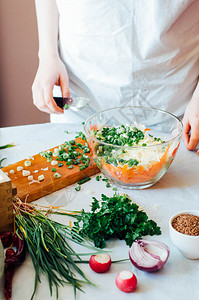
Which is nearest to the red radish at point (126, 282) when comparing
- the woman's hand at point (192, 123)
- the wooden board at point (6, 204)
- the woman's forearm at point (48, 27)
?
the wooden board at point (6, 204)

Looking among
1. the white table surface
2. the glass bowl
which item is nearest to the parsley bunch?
the white table surface

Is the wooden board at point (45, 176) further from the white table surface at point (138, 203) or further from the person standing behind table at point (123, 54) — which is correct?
the person standing behind table at point (123, 54)

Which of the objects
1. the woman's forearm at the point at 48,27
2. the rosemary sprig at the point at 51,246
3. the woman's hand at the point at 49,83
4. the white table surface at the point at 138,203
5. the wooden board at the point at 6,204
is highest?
the woman's forearm at the point at 48,27

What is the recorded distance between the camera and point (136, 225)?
1.14 meters

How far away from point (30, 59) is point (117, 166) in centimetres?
205

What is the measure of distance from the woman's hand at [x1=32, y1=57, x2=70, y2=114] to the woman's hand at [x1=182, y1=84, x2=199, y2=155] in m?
0.55

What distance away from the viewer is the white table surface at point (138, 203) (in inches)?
38.4

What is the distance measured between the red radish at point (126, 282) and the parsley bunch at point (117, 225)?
137 millimetres

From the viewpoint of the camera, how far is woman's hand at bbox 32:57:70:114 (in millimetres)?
1677

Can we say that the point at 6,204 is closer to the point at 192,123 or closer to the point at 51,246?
the point at 51,246

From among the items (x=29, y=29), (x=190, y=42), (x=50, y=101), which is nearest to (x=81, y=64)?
(x=50, y=101)

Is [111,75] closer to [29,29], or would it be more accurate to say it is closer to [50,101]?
[50,101]

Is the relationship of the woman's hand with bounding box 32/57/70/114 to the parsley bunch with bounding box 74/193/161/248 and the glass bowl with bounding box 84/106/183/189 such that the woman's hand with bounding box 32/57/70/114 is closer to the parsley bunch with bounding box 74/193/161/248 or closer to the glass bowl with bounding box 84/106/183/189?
the glass bowl with bounding box 84/106/183/189

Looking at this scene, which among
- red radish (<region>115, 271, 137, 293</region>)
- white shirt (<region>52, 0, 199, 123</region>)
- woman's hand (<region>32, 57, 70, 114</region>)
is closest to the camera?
red radish (<region>115, 271, 137, 293</region>)
